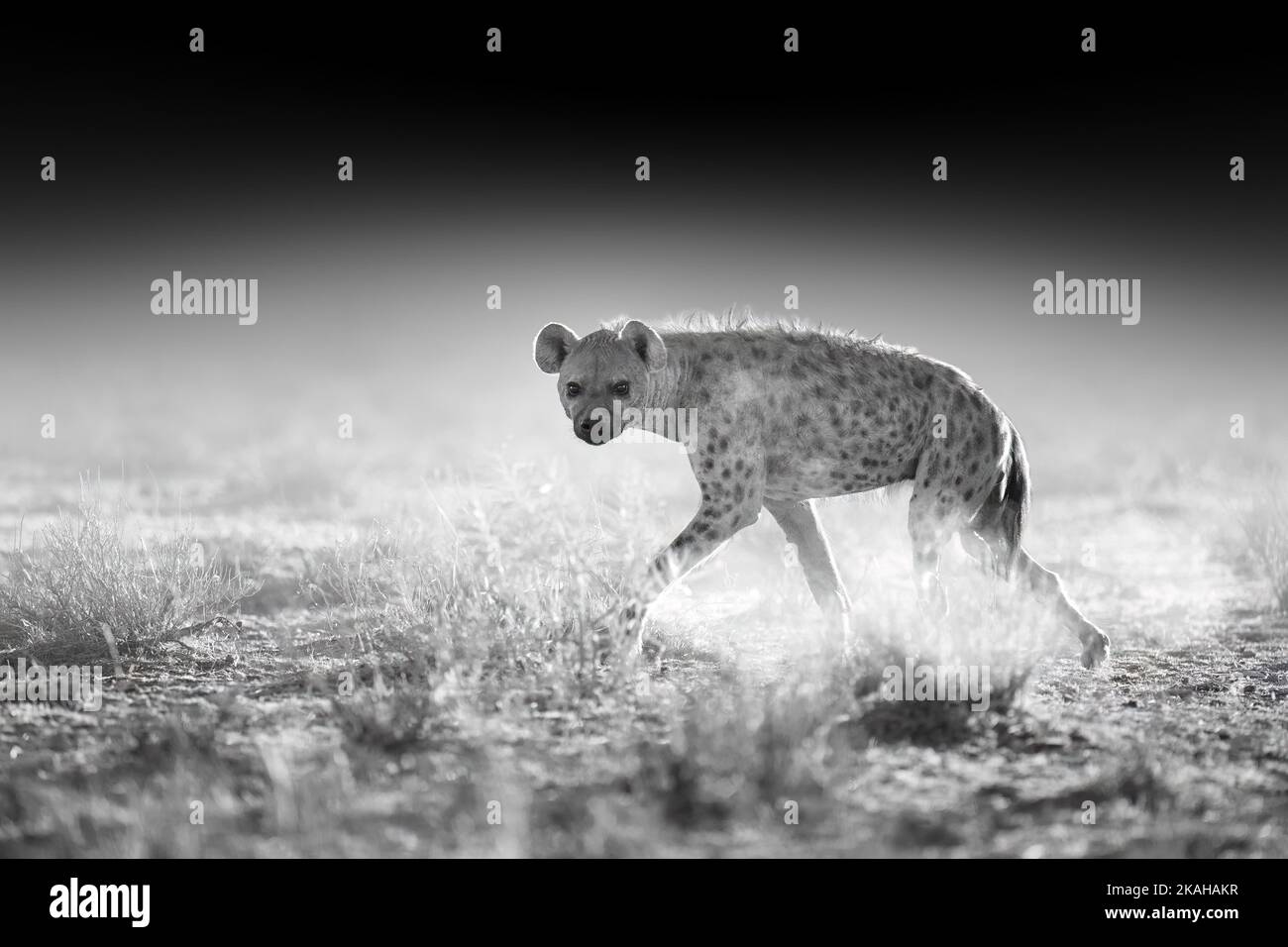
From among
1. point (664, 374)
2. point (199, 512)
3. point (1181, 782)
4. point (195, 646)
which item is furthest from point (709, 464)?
point (199, 512)

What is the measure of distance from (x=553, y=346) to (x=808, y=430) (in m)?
1.64

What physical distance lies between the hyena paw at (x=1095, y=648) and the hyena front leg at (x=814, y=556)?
5.08 feet

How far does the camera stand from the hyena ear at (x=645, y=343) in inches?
278

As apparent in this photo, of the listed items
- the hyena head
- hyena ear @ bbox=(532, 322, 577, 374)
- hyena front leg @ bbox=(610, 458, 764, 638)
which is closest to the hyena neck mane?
the hyena head

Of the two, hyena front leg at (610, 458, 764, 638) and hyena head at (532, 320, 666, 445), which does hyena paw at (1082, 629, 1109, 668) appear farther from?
hyena head at (532, 320, 666, 445)

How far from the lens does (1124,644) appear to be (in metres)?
8.91

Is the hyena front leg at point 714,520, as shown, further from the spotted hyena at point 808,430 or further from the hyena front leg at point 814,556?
the hyena front leg at point 814,556

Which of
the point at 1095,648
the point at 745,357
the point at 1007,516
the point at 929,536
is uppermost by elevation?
the point at 745,357

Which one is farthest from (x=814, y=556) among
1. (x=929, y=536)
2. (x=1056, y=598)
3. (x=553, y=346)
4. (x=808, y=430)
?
(x=553, y=346)

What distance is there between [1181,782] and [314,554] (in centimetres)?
742

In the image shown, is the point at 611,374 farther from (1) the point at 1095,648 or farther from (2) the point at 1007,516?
(1) the point at 1095,648

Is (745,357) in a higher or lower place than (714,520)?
higher

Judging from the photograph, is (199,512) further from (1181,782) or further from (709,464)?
(1181,782)

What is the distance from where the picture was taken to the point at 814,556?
7.96 metres
